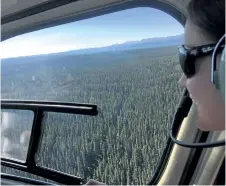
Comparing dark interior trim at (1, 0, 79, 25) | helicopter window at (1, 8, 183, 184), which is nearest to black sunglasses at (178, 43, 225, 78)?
helicopter window at (1, 8, 183, 184)

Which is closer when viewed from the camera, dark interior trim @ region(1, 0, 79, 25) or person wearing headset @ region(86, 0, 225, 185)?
person wearing headset @ region(86, 0, 225, 185)

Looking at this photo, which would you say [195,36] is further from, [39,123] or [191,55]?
[39,123]

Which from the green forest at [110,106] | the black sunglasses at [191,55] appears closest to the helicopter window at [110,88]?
the green forest at [110,106]

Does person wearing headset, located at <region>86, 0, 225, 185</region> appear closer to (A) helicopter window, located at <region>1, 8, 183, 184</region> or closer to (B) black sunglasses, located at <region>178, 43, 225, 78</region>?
(B) black sunglasses, located at <region>178, 43, 225, 78</region>

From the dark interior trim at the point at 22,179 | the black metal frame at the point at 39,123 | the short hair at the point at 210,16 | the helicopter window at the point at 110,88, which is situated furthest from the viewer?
the dark interior trim at the point at 22,179

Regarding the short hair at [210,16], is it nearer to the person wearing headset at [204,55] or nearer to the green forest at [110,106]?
the person wearing headset at [204,55]

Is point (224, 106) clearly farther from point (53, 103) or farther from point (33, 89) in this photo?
point (33, 89)

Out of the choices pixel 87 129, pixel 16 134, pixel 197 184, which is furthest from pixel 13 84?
pixel 197 184
